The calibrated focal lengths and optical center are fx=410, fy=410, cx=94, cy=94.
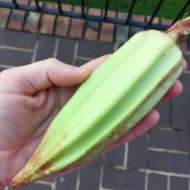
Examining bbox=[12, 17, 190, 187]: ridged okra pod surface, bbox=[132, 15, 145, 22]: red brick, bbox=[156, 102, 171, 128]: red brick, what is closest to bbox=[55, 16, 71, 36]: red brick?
bbox=[132, 15, 145, 22]: red brick

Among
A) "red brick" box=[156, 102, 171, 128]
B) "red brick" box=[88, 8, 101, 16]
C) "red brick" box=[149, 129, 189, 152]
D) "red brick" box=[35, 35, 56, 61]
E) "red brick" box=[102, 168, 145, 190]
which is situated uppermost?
"red brick" box=[88, 8, 101, 16]

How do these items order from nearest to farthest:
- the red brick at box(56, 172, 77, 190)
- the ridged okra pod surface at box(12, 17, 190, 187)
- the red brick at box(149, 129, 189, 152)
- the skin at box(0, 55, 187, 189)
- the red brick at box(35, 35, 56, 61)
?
the ridged okra pod surface at box(12, 17, 190, 187), the skin at box(0, 55, 187, 189), the red brick at box(56, 172, 77, 190), the red brick at box(149, 129, 189, 152), the red brick at box(35, 35, 56, 61)

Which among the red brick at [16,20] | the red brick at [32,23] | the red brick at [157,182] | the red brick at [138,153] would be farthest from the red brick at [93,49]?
the red brick at [157,182]

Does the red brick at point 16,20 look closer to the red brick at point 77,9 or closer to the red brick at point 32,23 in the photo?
the red brick at point 32,23

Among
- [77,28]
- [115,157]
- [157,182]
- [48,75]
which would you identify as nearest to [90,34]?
[77,28]

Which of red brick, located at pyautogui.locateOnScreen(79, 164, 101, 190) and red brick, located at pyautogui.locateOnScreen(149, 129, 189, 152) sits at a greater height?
red brick, located at pyautogui.locateOnScreen(149, 129, 189, 152)

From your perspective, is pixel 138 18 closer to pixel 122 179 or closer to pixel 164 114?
pixel 164 114

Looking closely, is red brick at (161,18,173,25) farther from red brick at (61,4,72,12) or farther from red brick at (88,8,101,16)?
red brick at (61,4,72,12)

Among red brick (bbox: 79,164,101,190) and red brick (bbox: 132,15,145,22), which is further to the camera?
red brick (bbox: 132,15,145,22)

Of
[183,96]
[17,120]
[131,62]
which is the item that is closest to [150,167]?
[183,96]
